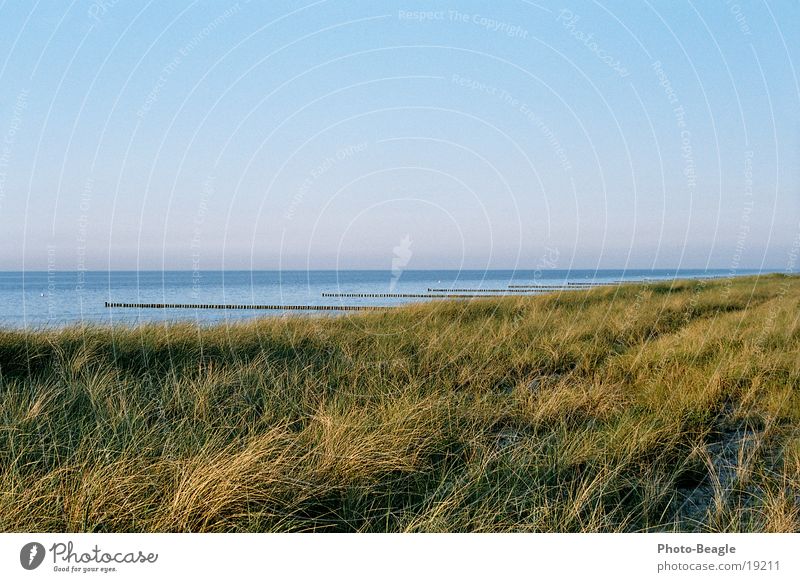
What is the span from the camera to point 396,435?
4.55 metres

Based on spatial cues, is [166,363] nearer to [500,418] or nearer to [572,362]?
[500,418]

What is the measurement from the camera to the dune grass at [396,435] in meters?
3.51

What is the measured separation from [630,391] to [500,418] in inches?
66.3

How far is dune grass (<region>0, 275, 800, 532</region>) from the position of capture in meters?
3.51
